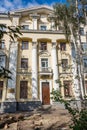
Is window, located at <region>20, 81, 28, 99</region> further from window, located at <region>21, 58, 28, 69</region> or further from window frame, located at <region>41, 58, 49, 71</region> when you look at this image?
window frame, located at <region>41, 58, 49, 71</region>

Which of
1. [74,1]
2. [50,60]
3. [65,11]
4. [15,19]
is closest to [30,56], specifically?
[50,60]

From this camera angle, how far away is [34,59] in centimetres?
2305

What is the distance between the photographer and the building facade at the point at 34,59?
21641mm

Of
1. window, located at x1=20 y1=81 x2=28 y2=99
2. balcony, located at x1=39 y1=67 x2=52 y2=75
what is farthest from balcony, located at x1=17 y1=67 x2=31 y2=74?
balcony, located at x1=39 y1=67 x2=52 y2=75

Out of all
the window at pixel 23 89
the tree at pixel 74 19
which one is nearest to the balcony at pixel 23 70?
the window at pixel 23 89

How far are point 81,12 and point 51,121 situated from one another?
11.8 m

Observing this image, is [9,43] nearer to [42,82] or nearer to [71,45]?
[42,82]

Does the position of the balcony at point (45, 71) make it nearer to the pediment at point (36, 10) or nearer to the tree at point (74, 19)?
the tree at point (74, 19)

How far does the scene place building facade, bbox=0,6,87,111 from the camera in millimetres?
21641

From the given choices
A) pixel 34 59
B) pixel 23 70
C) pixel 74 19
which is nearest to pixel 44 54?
pixel 34 59

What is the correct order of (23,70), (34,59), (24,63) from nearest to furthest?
(23,70) → (34,59) → (24,63)

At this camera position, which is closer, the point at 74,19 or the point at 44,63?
the point at 74,19

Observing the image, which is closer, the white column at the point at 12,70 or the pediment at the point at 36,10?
the white column at the point at 12,70

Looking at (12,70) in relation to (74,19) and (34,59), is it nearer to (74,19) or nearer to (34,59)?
(34,59)
